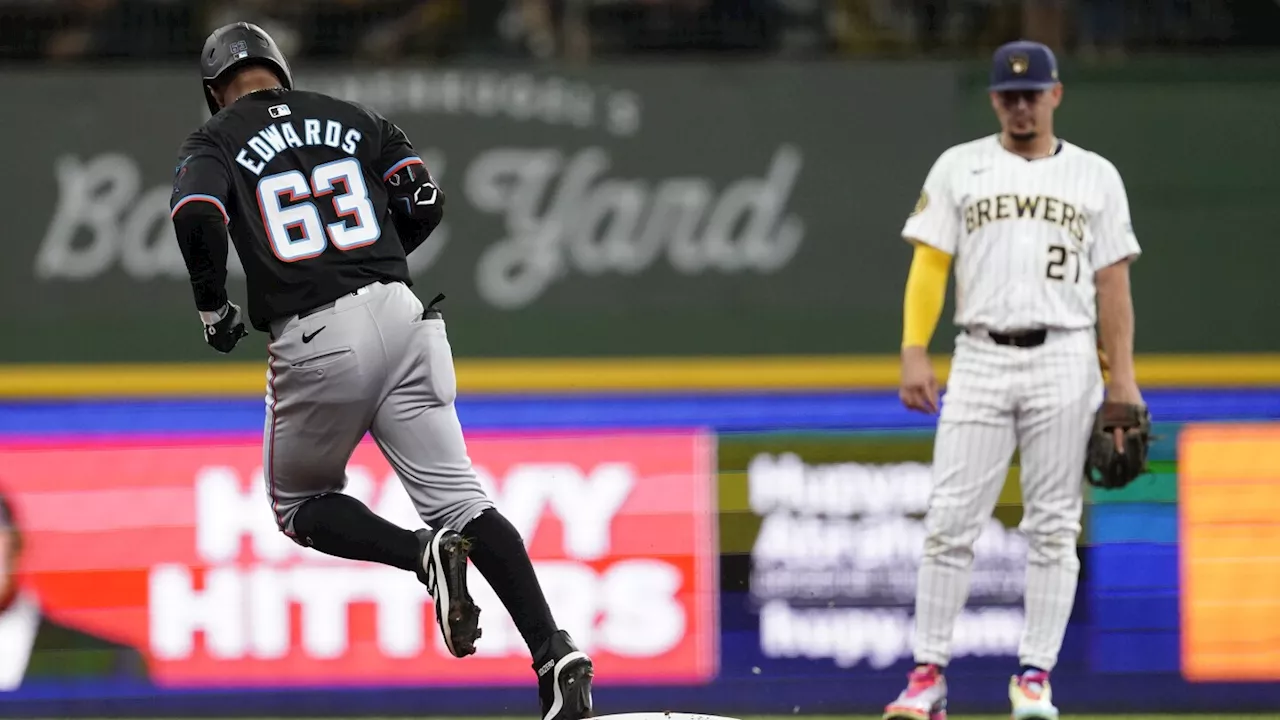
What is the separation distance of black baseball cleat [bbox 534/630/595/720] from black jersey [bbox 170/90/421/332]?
0.94 m

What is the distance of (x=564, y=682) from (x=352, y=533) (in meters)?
0.62

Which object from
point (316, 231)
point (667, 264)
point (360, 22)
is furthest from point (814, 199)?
point (316, 231)

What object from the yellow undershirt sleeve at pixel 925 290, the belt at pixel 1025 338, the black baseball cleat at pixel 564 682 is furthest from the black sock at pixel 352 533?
the belt at pixel 1025 338

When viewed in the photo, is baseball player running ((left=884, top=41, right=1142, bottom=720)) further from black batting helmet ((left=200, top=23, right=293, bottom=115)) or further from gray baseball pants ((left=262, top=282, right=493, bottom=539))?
black batting helmet ((left=200, top=23, right=293, bottom=115))

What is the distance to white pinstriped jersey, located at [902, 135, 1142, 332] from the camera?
5.22m

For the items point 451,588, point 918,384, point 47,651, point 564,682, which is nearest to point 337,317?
point 451,588

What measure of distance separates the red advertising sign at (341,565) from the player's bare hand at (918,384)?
65.5 inches

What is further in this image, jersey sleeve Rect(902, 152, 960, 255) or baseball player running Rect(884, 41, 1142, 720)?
jersey sleeve Rect(902, 152, 960, 255)

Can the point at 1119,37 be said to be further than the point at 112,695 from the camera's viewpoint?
Yes

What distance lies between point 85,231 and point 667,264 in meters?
2.65

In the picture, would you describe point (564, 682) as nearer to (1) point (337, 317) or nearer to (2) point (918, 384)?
(1) point (337, 317)

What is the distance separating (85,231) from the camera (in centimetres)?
912

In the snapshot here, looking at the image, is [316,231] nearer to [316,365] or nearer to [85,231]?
[316,365]

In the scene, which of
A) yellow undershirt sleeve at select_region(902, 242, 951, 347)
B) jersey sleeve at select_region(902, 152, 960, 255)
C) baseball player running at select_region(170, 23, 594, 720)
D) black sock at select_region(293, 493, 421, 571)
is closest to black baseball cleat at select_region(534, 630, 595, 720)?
baseball player running at select_region(170, 23, 594, 720)
